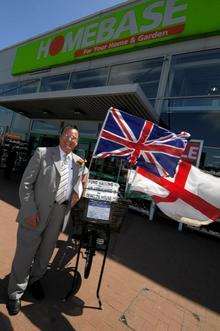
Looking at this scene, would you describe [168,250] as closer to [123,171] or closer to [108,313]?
[108,313]

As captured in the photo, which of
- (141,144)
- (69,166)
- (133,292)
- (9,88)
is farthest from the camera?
(9,88)

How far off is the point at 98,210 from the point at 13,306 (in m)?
1.31

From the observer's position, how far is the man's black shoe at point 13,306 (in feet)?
10.3

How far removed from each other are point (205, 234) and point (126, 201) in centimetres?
559

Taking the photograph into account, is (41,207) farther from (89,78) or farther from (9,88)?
(9,88)

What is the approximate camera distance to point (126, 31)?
1208 centimetres

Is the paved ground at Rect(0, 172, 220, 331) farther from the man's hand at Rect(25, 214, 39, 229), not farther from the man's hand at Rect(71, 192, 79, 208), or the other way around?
the man's hand at Rect(71, 192, 79, 208)

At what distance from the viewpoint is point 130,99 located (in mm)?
8461

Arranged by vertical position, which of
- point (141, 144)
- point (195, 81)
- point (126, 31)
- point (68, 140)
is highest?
point (126, 31)

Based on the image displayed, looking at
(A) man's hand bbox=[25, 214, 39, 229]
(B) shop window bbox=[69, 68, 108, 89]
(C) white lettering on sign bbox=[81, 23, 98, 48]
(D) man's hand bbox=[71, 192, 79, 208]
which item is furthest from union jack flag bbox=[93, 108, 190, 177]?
(C) white lettering on sign bbox=[81, 23, 98, 48]

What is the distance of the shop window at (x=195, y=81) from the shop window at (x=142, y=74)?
0.64m

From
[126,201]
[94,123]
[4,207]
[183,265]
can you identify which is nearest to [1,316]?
[126,201]

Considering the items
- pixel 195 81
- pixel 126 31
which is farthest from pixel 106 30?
pixel 195 81

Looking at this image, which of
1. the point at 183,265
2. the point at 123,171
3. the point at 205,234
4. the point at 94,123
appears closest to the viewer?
the point at 183,265
